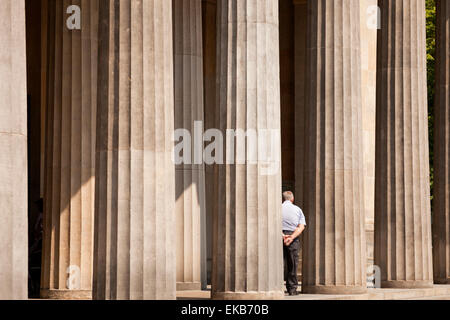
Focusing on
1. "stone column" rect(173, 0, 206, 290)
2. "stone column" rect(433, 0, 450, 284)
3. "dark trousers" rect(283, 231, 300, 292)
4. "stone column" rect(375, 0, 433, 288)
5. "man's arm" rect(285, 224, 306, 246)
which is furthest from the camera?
"stone column" rect(433, 0, 450, 284)

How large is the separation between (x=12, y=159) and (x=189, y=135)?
25.5 metres

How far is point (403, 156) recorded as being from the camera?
56156 millimetres

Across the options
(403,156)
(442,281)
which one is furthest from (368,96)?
(403,156)

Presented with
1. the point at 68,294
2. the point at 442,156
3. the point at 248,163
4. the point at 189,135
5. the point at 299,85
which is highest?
the point at 299,85

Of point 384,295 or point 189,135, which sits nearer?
point 384,295

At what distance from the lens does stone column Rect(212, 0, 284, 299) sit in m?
42.5

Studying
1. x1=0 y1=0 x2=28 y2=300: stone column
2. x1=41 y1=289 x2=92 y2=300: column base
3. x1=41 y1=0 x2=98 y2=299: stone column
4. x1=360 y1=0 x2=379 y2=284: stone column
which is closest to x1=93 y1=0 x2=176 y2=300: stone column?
x1=0 y1=0 x2=28 y2=300: stone column

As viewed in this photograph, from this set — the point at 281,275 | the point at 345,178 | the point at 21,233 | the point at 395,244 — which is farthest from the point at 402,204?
the point at 21,233

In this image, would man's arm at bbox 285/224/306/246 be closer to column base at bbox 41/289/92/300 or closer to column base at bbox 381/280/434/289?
column base at bbox 41/289/92/300

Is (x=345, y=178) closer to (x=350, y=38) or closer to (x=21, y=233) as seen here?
(x=350, y=38)

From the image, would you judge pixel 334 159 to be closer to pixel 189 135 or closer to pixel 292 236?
pixel 292 236

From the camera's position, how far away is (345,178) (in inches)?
1973

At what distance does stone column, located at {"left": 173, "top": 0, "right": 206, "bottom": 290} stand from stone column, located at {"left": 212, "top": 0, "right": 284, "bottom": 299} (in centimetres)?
1125
